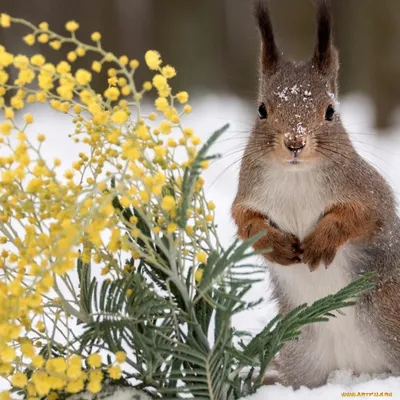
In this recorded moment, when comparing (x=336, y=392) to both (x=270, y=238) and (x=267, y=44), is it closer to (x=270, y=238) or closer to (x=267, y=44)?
(x=270, y=238)

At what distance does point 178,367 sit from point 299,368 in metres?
0.39

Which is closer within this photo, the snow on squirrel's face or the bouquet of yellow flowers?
the bouquet of yellow flowers

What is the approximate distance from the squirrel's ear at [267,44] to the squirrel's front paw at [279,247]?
0.80 feet

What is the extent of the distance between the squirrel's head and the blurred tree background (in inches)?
46.1

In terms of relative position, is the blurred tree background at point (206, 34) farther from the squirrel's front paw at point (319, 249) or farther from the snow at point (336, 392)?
the snow at point (336, 392)

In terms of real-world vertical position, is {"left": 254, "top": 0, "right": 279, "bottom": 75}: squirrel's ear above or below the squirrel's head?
above

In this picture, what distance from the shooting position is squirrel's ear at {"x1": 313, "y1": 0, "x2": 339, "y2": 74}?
0.86 m

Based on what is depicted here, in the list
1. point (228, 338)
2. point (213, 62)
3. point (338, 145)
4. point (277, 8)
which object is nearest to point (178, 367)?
point (228, 338)

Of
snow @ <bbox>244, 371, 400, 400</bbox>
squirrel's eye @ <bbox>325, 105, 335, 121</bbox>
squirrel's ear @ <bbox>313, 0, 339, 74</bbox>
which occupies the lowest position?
snow @ <bbox>244, 371, 400, 400</bbox>

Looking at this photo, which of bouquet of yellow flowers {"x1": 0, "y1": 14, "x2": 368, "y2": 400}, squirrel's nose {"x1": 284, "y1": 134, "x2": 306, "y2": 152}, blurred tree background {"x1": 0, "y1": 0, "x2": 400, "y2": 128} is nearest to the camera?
bouquet of yellow flowers {"x1": 0, "y1": 14, "x2": 368, "y2": 400}

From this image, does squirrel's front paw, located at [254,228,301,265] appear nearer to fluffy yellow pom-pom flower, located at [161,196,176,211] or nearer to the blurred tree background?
fluffy yellow pom-pom flower, located at [161,196,176,211]

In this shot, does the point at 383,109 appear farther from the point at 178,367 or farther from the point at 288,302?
the point at 178,367

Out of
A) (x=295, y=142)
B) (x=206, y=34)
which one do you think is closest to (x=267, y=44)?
(x=295, y=142)

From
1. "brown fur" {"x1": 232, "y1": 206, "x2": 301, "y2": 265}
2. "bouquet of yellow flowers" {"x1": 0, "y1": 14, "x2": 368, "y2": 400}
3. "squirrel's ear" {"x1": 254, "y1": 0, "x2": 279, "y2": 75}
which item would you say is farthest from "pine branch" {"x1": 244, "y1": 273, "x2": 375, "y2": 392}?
"squirrel's ear" {"x1": 254, "y1": 0, "x2": 279, "y2": 75}
